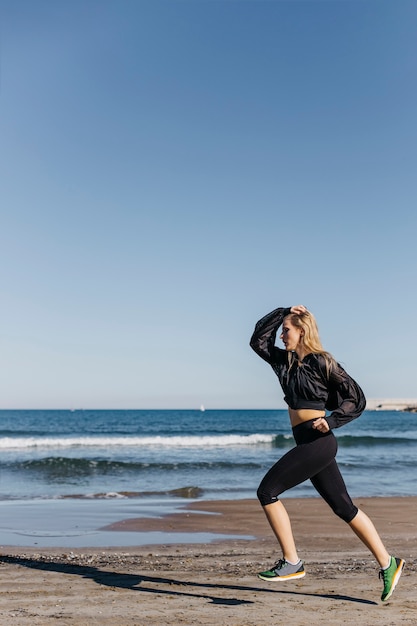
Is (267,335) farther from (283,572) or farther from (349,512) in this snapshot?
(283,572)

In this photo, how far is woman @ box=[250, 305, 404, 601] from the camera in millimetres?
5008

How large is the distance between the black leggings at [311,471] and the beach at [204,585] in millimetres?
733

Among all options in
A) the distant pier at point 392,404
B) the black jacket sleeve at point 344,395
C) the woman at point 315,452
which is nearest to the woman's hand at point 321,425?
the woman at point 315,452

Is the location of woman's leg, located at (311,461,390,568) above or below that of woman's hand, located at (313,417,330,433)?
below

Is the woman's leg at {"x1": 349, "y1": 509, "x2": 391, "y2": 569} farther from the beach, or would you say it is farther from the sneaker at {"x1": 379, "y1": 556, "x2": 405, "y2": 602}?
the beach

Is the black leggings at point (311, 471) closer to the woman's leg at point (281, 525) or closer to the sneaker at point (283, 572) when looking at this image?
the woman's leg at point (281, 525)

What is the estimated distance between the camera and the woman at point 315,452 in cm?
501

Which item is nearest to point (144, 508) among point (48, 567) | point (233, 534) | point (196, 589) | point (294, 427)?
point (233, 534)

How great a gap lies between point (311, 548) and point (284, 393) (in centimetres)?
372

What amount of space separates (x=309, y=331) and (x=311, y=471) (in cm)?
106

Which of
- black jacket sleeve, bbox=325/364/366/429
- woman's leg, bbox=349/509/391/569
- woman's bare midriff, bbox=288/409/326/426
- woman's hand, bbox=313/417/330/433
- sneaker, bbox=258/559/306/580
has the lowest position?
sneaker, bbox=258/559/306/580

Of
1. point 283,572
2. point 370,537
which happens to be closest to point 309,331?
point 370,537

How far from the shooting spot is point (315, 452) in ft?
16.5

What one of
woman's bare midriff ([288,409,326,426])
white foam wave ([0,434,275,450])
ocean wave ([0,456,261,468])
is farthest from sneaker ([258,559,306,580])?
white foam wave ([0,434,275,450])
